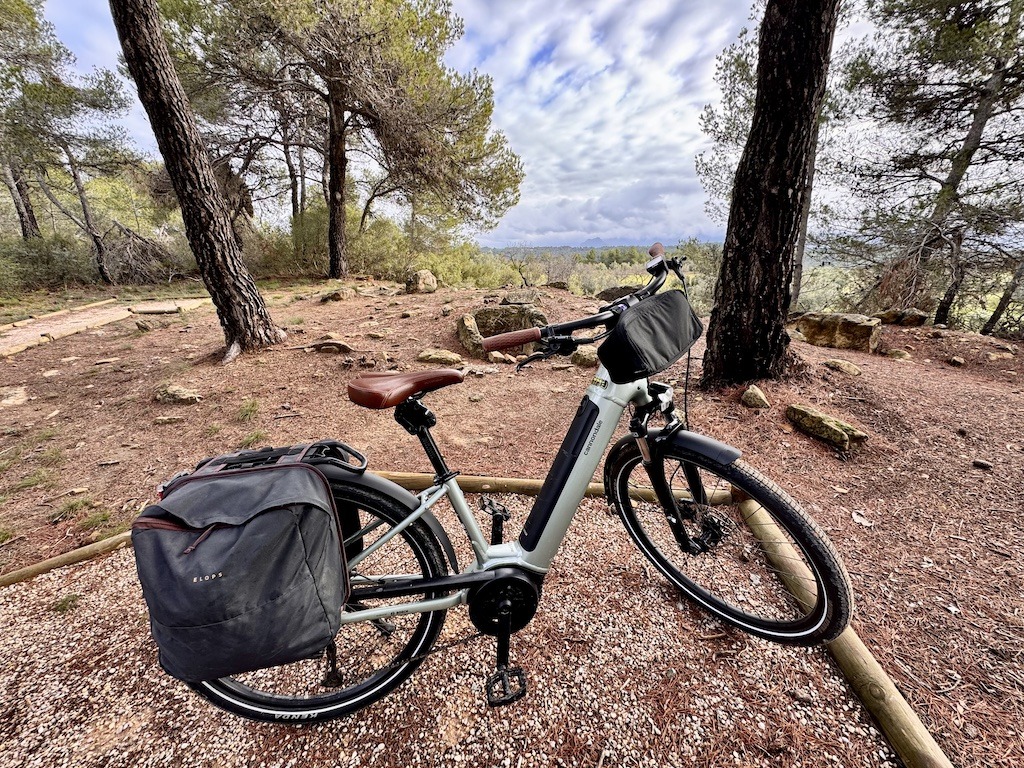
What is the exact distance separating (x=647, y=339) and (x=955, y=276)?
769 centimetres

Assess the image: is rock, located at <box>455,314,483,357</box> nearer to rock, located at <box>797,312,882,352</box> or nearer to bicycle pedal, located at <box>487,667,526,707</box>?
bicycle pedal, located at <box>487,667,526,707</box>

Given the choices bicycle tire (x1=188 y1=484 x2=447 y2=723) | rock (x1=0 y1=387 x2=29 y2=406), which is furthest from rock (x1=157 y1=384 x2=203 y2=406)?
bicycle tire (x1=188 y1=484 x2=447 y2=723)

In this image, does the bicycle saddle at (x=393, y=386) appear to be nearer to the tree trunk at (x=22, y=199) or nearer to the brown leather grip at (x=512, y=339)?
the brown leather grip at (x=512, y=339)

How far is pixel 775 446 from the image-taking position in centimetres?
279

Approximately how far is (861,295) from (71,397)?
35.9 feet

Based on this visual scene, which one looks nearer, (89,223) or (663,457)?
(663,457)

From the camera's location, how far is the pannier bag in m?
0.93

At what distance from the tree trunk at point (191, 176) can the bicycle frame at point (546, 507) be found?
4.35 meters

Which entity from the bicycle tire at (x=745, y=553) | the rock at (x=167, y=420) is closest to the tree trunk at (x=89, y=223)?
the rock at (x=167, y=420)

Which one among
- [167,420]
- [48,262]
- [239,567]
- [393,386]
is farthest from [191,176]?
[48,262]

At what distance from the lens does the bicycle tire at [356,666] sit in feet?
4.20

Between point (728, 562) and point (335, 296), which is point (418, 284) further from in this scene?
point (728, 562)

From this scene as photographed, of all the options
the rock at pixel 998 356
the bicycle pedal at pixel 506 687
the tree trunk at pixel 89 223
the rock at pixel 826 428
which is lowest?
the bicycle pedal at pixel 506 687

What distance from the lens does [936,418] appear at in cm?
296
